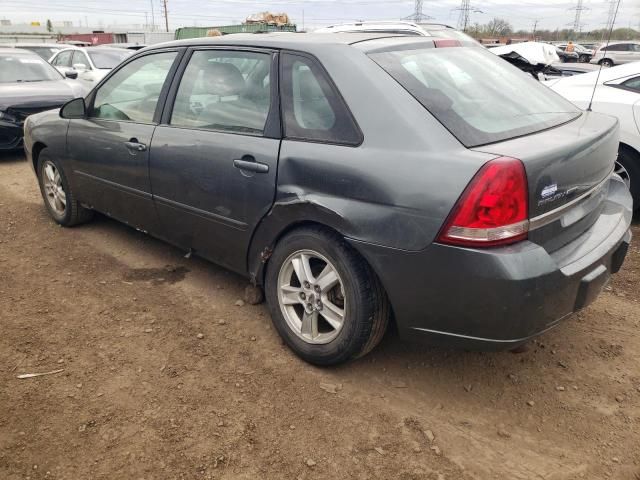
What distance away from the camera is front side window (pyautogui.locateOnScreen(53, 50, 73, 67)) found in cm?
1272

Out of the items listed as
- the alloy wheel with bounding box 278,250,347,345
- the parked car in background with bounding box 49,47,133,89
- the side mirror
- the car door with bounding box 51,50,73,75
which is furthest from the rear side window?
the car door with bounding box 51,50,73,75

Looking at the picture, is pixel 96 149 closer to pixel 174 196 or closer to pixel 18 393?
pixel 174 196

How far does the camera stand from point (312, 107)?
269 cm

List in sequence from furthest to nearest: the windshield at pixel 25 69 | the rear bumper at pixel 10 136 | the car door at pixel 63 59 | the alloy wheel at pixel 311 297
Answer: the car door at pixel 63 59, the windshield at pixel 25 69, the rear bumper at pixel 10 136, the alloy wheel at pixel 311 297

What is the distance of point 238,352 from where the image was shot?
2990 millimetres

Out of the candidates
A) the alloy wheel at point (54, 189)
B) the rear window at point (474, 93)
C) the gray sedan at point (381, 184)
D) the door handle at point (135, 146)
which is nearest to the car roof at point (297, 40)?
the gray sedan at point (381, 184)

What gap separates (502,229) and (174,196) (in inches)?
81.9

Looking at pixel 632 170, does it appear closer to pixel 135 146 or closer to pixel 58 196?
pixel 135 146

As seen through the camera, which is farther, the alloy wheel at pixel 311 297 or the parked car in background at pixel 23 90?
the parked car in background at pixel 23 90

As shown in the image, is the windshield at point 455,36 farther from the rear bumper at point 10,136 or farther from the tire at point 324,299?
the rear bumper at point 10,136

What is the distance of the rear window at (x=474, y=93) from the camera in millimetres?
2396

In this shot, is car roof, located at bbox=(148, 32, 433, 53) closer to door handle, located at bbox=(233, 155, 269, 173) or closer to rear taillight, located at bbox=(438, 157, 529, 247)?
door handle, located at bbox=(233, 155, 269, 173)

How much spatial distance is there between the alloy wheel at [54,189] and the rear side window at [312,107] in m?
2.76

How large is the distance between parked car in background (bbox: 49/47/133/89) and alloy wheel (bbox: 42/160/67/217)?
25.4ft
